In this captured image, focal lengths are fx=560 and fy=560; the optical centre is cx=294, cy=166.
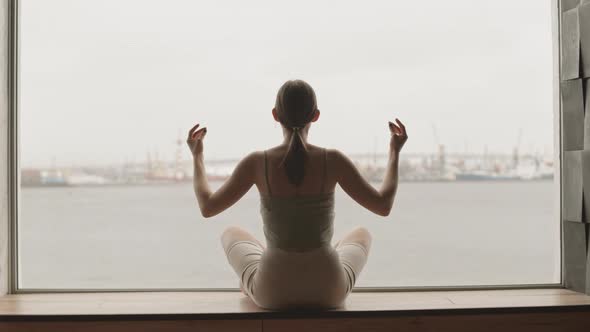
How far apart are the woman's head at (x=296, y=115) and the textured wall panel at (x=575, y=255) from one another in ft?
4.07

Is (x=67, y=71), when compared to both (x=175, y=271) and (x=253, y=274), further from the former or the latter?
(x=253, y=274)

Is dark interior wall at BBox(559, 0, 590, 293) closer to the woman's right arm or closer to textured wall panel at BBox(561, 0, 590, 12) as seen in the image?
textured wall panel at BBox(561, 0, 590, 12)

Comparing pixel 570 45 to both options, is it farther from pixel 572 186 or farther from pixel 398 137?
pixel 398 137

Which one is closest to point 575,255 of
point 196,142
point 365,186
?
point 365,186

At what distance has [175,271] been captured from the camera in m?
2.53

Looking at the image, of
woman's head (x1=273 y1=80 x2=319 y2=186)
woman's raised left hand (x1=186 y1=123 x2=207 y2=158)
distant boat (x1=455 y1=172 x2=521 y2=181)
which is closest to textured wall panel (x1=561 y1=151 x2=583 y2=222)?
distant boat (x1=455 y1=172 x2=521 y2=181)

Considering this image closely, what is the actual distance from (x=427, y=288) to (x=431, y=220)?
1.38ft

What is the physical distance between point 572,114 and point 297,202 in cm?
126

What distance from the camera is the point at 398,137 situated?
79.9 inches

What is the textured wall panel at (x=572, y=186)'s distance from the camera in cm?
226

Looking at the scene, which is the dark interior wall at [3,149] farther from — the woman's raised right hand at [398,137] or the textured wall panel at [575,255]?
the textured wall panel at [575,255]

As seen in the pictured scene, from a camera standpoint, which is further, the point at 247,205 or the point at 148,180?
the point at 247,205

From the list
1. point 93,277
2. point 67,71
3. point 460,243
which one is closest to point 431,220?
point 460,243

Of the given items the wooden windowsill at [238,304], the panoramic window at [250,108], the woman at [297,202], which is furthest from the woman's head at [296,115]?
the panoramic window at [250,108]
